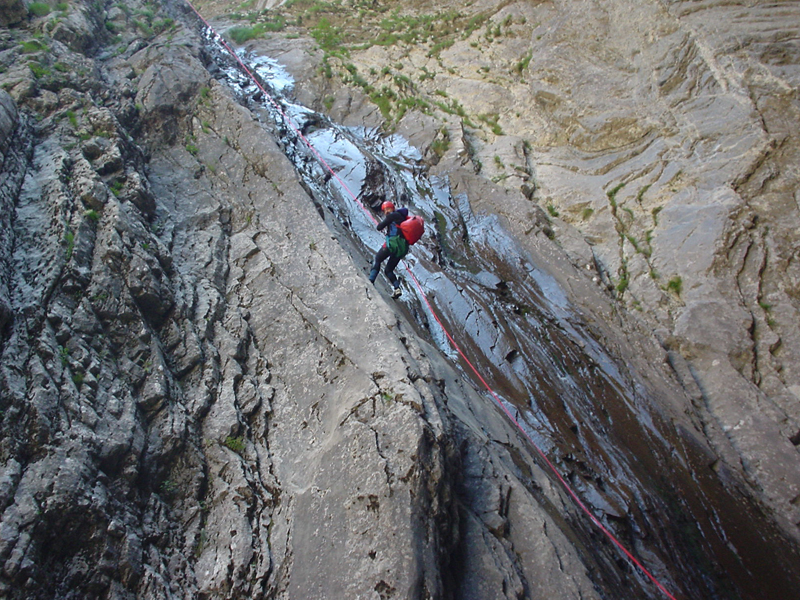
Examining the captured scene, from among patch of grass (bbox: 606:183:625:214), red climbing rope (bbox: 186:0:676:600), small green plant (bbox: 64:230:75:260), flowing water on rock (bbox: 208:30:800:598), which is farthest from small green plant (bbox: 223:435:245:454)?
patch of grass (bbox: 606:183:625:214)

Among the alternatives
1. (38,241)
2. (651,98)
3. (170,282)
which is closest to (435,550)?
(170,282)

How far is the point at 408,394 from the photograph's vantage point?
16.0 feet

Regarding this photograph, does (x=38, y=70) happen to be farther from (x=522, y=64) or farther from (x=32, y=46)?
(x=522, y=64)

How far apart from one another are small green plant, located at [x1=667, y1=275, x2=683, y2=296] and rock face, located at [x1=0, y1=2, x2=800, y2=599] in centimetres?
5

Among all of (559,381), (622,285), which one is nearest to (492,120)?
(622,285)

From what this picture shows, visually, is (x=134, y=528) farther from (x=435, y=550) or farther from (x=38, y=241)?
(x=38, y=241)

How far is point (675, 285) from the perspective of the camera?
958 centimetres

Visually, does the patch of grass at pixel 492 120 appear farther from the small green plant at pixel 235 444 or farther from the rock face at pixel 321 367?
the small green plant at pixel 235 444

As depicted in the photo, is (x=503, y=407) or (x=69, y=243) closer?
(x=69, y=243)

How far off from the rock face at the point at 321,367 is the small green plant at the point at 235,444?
12 millimetres

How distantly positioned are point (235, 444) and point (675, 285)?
9.50 meters

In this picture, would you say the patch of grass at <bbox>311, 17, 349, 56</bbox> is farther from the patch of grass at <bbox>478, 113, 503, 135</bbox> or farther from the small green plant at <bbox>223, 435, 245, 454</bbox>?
the small green plant at <bbox>223, 435, 245, 454</bbox>

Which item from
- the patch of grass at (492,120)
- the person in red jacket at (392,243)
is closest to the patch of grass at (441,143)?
the patch of grass at (492,120)

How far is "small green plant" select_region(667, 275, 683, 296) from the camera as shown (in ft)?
31.2
